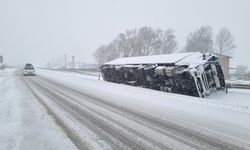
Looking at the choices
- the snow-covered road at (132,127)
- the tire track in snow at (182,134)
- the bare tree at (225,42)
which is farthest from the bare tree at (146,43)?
the tire track in snow at (182,134)

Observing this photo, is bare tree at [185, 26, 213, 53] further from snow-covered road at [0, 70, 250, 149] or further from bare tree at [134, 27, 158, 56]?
snow-covered road at [0, 70, 250, 149]

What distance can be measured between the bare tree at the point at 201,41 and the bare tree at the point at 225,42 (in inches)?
107

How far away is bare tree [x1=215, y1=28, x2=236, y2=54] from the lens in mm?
74562

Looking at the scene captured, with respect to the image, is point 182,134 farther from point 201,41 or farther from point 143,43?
point 201,41

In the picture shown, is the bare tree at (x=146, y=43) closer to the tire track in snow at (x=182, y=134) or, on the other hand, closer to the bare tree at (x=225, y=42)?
the bare tree at (x=225, y=42)

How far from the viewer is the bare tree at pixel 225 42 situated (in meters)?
74.6

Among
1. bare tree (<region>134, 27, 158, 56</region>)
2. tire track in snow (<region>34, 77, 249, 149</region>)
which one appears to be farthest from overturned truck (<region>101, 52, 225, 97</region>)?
bare tree (<region>134, 27, 158, 56</region>)

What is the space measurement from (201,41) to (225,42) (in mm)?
7370

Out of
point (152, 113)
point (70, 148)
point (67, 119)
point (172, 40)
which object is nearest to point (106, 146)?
point (70, 148)

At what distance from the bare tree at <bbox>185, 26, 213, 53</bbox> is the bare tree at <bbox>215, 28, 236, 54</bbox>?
2.73 m

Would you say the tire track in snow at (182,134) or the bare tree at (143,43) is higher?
the bare tree at (143,43)

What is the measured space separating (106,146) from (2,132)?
9.91 ft

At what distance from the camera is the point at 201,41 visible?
248 feet

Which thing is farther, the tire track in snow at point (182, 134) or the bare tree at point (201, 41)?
the bare tree at point (201, 41)
